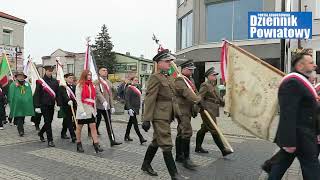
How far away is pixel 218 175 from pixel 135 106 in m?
4.06

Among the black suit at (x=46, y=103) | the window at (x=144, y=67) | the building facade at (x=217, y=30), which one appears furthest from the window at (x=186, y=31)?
the window at (x=144, y=67)

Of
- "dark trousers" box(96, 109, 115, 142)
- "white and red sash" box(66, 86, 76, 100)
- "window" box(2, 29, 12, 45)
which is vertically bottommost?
"dark trousers" box(96, 109, 115, 142)

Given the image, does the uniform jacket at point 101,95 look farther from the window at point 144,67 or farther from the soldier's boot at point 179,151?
the window at point 144,67

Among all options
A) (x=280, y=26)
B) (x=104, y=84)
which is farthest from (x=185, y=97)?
(x=280, y=26)

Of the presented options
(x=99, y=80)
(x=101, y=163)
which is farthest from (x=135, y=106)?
(x=101, y=163)

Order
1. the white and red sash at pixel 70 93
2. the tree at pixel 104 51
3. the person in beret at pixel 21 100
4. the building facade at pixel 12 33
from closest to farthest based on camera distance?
the white and red sash at pixel 70 93, the person in beret at pixel 21 100, the building facade at pixel 12 33, the tree at pixel 104 51

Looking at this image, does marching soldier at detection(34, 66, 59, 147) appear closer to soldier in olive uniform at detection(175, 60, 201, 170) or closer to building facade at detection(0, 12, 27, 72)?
soldier in olive uniform at detection(175, 60, 201, 170)

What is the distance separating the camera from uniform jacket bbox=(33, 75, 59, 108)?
32.3 feet

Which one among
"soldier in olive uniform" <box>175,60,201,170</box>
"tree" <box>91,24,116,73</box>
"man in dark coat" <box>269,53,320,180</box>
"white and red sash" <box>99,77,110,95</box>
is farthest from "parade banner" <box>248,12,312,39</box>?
"tree" <box>91,24,116,73</box>

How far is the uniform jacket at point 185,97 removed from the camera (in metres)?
7.35

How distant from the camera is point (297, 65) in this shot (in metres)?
5.16

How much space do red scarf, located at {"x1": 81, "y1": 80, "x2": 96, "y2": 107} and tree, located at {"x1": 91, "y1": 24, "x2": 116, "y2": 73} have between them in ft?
227

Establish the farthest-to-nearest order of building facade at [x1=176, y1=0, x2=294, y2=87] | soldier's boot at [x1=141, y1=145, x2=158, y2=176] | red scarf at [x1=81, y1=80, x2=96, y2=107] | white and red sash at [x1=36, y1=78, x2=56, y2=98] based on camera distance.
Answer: building facade at [x1=176, y1=0, x2=294, y2=87] < white and red sash at [x1=36, y1=78, x2=56, y2=98] < red scarf at [x1=81, y1=80, x2=96, y2=107] < soldier's boot at [x1=141, y1=145, x2=158, y2=176]

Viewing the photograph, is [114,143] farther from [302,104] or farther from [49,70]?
[302,104]
